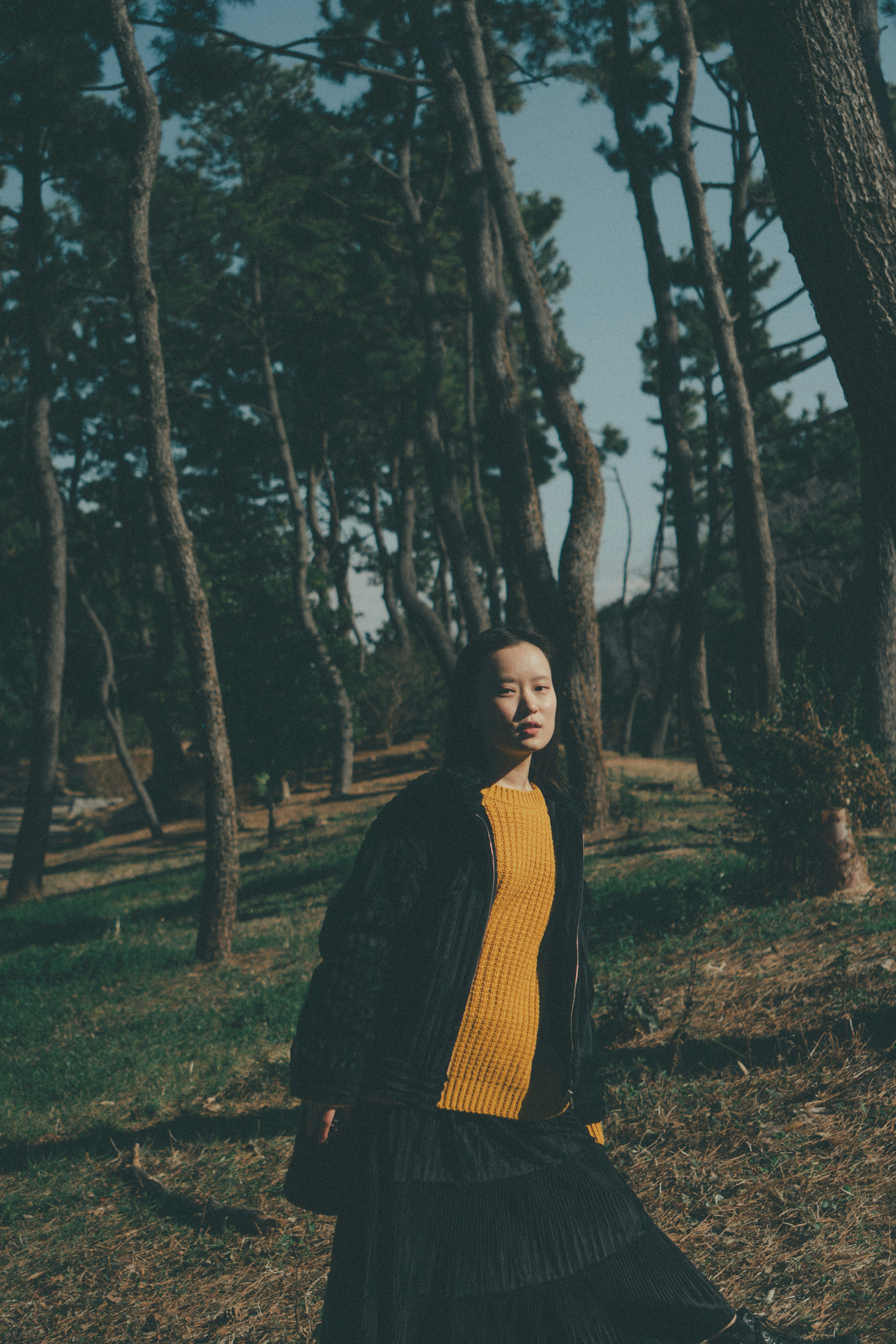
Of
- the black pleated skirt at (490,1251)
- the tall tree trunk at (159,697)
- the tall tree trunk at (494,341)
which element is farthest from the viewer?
the tall tree trunk at (159,697)

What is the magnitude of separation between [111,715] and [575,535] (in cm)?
1593

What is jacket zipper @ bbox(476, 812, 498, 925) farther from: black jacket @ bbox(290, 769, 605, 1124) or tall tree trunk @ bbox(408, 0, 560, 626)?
tall tree trunk @ bbox(408, 0, 560, 626)

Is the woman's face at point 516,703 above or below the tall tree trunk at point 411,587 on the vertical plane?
below

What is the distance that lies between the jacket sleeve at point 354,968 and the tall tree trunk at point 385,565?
26.3 metres

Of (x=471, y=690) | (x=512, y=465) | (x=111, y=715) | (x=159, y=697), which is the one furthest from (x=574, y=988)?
(x=111, y=715)

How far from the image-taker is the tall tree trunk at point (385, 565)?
30375 millimetres

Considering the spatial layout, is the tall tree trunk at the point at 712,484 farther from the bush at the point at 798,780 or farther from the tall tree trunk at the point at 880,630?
the bush at the point at 798,780

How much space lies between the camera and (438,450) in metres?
13.9

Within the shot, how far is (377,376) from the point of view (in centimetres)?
2247

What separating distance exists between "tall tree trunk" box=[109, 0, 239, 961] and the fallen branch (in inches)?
172

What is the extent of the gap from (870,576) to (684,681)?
6166 millimetres

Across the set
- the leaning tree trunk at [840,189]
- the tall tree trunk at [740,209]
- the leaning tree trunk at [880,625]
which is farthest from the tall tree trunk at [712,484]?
the leaning tree trunk at [840,189]

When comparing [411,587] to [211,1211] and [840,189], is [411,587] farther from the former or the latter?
[840,189]

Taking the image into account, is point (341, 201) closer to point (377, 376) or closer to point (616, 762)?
point (377, 376)
